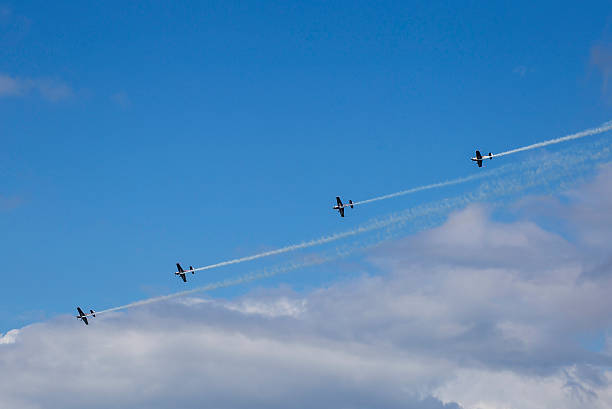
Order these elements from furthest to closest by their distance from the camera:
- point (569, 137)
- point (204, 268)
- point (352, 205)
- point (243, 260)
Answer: point (352, 205) < point (204, 268) < point (243, 260) < point (569, 137)

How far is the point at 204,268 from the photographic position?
599 ft

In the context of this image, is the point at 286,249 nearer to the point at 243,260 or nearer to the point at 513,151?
the point at 243,260

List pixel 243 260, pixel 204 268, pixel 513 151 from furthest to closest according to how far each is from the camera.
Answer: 1. pixel 204 268
2. pixel 243 260
3. pixel 513 151

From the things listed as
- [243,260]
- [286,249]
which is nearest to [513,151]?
[286,249]

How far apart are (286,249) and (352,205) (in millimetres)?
41553

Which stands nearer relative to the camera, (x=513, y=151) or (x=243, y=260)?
(x=513, y=151)

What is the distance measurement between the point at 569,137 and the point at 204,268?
82.3 meters

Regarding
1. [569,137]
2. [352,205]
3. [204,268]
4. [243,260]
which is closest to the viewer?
[569,137]

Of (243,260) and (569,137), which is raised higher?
(569,137)

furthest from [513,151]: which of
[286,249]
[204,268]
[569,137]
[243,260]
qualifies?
[204,268]

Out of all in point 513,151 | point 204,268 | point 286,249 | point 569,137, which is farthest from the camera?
point 204,268

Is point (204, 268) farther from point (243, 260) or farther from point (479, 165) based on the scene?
point (479, 165)

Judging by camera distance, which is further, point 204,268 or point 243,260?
point 204,268

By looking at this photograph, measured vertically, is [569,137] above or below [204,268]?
above
